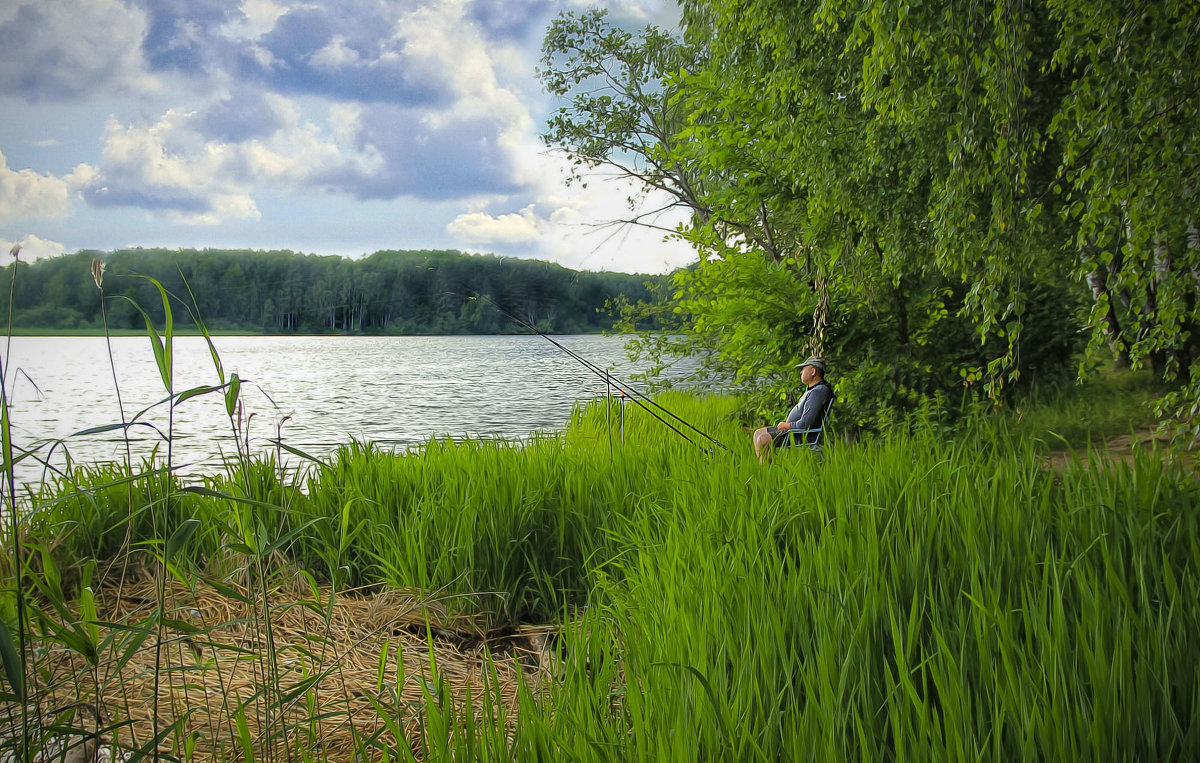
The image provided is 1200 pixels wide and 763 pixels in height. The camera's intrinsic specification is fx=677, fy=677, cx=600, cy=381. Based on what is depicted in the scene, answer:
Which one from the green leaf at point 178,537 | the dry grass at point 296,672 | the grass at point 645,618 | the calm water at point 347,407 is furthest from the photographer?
the calm water at point 347,407

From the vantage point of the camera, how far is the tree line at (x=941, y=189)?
9.89ft

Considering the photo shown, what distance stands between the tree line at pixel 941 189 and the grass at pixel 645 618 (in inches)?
45.8

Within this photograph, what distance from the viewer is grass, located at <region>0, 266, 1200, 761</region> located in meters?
1.41

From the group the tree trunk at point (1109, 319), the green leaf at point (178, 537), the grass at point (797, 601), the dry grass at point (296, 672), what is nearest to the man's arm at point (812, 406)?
the grass at point (797, 601)

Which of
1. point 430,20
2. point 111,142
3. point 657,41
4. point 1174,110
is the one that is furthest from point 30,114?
point 657,41

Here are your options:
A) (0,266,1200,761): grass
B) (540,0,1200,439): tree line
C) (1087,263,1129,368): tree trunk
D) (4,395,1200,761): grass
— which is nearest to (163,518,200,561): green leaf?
(0,266,1200,761): grass

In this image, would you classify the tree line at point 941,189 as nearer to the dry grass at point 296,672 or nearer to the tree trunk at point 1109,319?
the tree trunk at point 1109,319

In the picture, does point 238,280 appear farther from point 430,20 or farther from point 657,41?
point 657,41

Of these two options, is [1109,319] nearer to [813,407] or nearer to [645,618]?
[813,407]

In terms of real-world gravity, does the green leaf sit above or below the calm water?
above

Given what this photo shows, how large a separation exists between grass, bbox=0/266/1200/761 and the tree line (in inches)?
45.8

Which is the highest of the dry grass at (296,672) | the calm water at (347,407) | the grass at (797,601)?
the grass at (797,601)

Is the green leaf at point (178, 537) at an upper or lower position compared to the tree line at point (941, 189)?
lower

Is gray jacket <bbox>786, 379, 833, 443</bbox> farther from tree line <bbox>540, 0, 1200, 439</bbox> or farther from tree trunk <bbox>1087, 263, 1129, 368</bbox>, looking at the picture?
tree trunk <bbox>1087, 263, 1129, 368</bbox>
